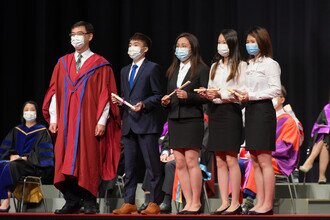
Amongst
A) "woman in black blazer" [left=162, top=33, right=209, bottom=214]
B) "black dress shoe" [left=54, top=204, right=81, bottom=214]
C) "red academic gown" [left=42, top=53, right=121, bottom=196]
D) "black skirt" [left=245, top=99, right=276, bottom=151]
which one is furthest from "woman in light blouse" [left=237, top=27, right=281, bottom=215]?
"black dress shoe" [left=54, top=204, right=81, bottom=214]

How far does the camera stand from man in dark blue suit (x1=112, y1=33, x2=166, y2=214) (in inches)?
232

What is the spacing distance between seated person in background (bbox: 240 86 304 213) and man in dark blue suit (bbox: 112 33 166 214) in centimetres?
135

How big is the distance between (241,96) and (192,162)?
0.69 meters

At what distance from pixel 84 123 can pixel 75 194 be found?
1.87 ft

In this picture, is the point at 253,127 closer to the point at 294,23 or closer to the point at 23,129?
the point at 23,129

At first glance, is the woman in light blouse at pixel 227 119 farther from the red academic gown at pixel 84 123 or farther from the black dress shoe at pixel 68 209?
the black dress shoe at pixel 68 209

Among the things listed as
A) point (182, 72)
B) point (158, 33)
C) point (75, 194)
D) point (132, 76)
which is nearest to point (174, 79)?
point (182, 72)

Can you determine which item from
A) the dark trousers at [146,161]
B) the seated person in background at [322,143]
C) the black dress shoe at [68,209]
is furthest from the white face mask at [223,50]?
the seated person in background at [322,143]

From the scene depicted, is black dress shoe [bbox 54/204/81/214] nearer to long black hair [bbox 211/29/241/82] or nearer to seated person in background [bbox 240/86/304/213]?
long black hair [bbox 211/29/241/82]

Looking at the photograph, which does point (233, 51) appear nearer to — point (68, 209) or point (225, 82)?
point (225, 82)

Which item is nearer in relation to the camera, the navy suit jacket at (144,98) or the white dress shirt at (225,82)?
the white dress shirt at (225,82)

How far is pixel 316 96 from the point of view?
9.25m

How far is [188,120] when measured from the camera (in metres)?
5.78

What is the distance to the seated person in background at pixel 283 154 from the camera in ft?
23.0
